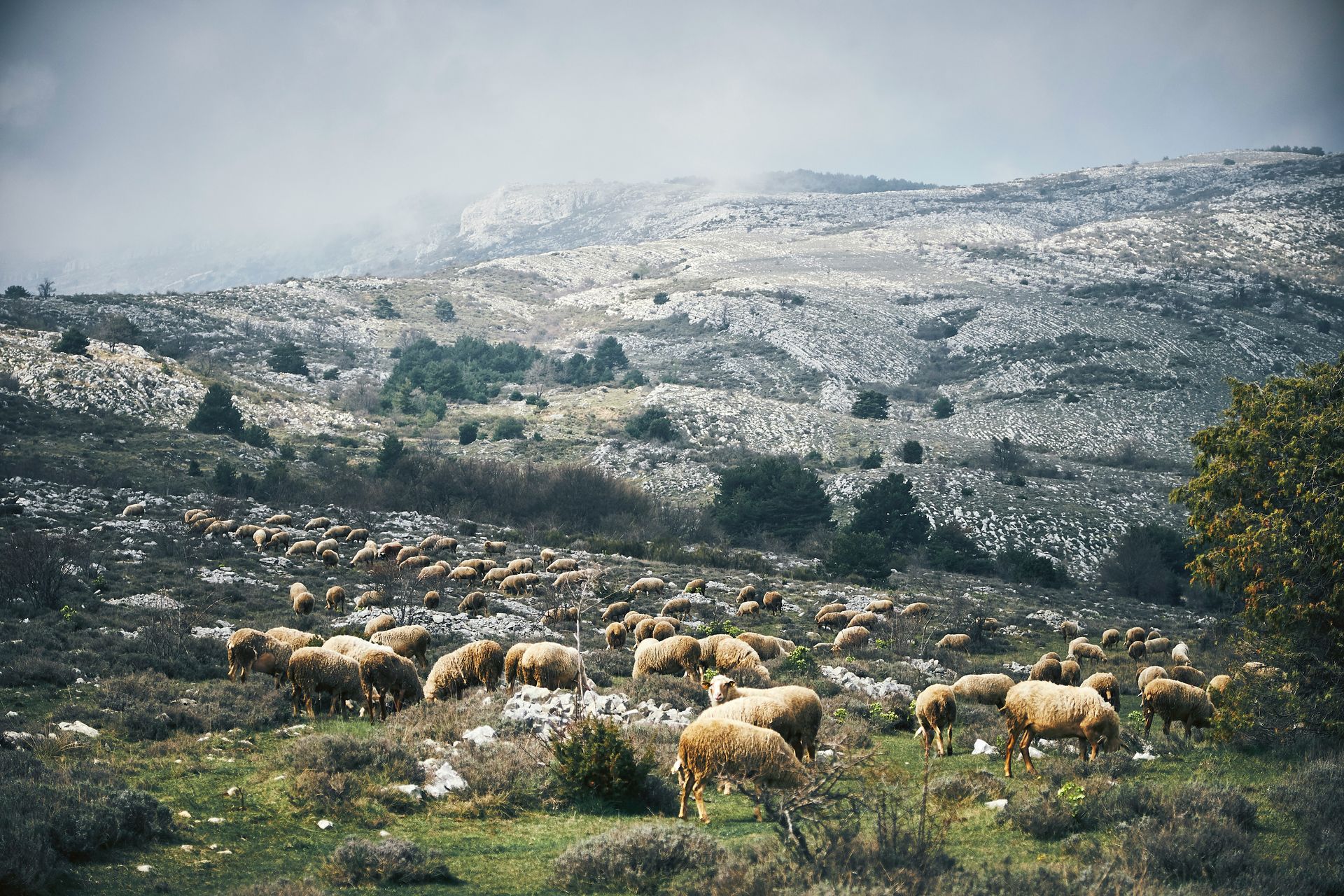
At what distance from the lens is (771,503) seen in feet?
171

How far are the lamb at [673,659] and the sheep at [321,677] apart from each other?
569 cm

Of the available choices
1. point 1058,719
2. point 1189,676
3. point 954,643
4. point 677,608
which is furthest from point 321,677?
point 954,643


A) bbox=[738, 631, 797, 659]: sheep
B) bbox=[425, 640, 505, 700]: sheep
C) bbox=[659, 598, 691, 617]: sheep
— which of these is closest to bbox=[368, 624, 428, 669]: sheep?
bbox=[425, 640, 505, 700]: sheep

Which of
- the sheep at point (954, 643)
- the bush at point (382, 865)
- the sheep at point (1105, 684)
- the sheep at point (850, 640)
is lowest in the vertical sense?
the sheep at point (954, 643)

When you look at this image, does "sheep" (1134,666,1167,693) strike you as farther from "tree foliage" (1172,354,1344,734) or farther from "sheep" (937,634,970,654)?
"sheep" (937,634,970,654)

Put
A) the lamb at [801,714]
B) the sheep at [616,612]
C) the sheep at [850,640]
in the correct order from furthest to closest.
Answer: the sheep at [616,612]
the sheep at [850,640]
the lamb at [801,714]

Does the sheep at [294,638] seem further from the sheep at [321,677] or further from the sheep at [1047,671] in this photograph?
the sheep at [1047,671]

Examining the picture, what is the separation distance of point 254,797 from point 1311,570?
49.1ft

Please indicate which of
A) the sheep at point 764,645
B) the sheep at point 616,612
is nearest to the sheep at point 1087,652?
the sheep at point 764,645

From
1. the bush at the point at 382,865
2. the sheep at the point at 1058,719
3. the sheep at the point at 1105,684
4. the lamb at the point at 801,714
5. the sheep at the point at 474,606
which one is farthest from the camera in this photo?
the sheep at the point at 474,606

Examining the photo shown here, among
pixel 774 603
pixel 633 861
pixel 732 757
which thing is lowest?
pixel 774 603

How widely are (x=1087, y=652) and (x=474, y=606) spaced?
19.0 meters

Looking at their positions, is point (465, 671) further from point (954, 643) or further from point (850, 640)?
point (954, 643)

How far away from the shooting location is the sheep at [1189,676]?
17.0 m
